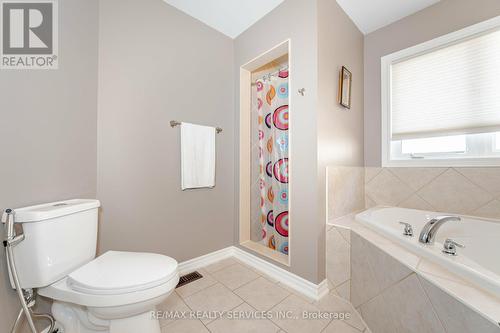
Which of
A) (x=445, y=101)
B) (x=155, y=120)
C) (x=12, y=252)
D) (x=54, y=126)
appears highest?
(x=445, y=101)

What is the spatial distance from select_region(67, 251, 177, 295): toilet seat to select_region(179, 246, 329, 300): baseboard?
0.72 m

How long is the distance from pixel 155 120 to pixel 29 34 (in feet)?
2.44

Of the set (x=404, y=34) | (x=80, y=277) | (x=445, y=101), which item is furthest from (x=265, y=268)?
(x=404, y=34)

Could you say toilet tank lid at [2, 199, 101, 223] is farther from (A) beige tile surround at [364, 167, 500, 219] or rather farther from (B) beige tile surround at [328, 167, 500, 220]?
(A) beige tile surround at [364, 167, 500, 219]

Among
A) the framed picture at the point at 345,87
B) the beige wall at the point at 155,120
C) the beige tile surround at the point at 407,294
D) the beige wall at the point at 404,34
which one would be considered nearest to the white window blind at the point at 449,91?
the beige wall at the point at 404,34

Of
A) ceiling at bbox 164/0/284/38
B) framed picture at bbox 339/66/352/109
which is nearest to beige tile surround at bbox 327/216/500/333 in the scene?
framed picture at bbox 339/66/352/109

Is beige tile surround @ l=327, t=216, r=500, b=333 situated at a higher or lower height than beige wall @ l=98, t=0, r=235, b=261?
lower

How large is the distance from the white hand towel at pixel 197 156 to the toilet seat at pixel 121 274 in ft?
2.36

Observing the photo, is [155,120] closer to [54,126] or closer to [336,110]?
[54,126]

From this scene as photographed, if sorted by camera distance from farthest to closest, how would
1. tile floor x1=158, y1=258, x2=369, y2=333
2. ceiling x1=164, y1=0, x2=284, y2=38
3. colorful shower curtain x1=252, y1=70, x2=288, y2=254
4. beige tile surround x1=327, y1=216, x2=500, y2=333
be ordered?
colorful shower curtain x1=252, y1=70, x2=288, y2=254, ceiling x1=164, y1=0, x2=284, y2=38, tile floor x1=158, y1=258, x2=369, y2=333, beige tile surround x1=327, y1=216, x2=500, y2=333

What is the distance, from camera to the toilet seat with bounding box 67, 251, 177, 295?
0.83 meters

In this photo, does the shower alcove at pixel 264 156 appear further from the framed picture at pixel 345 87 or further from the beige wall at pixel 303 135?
the framed picture at pixel 345 87

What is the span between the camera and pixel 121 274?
0.90m

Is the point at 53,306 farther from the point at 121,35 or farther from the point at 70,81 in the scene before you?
the point at 121,35
